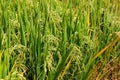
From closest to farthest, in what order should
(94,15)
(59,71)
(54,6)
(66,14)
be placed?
1. (59,71)
2. (66,14)
3. (94,15)
4. (54,6)

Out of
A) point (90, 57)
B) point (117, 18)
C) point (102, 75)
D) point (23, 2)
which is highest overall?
point (23, 2)

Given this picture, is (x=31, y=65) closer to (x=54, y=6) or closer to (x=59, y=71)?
(x=59, y=71)

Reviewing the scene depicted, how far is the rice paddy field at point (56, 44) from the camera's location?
166 cm

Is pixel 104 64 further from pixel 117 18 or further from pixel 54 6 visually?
pixel 54 6

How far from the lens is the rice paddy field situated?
5.44ft

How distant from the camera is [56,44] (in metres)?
1.79

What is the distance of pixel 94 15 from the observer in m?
2.28

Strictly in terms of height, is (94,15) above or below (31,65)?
above

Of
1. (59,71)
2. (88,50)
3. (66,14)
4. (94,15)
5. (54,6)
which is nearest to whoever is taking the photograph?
(59,71)

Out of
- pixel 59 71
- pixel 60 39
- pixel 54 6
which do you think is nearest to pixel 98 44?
pixel 60 39

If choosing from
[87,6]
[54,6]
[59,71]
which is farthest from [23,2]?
[59,71]

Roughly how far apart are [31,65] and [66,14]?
1.70 feet

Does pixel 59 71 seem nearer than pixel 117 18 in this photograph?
Yes

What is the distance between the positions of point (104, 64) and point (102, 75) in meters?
0.13
